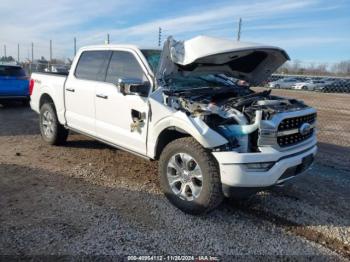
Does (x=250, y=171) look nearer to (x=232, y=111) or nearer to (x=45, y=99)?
(x=232, y=111)

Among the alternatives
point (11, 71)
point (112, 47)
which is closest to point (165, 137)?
point (112, 47)

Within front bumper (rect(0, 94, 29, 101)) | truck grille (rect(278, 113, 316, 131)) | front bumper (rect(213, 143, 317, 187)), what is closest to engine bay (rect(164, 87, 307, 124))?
truck grille (rect(278, 113, 316, 131))

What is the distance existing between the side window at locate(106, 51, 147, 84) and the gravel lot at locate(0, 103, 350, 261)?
4.76 ft

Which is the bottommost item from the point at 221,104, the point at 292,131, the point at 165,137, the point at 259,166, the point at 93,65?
the point at 259,166

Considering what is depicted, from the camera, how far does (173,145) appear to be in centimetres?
431

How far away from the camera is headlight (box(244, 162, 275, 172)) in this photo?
376 cm

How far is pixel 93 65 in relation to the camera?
5.95m

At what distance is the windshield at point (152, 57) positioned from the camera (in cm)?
491

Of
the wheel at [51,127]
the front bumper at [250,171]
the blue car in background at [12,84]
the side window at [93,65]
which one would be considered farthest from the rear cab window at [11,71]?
the front bumper at [250,171]

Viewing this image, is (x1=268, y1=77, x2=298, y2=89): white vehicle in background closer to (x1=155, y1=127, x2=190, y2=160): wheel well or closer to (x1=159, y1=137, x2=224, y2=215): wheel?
(x1=155, y1=127, x2=190, y2=160): wheel well

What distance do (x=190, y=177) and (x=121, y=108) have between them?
1516 mm

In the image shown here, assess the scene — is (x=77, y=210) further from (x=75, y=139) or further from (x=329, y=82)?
(x=329, y=82)

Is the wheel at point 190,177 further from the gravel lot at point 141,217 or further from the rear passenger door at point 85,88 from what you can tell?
the rear passenger door at point 85,88

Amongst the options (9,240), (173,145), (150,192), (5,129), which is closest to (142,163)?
(150,192)
